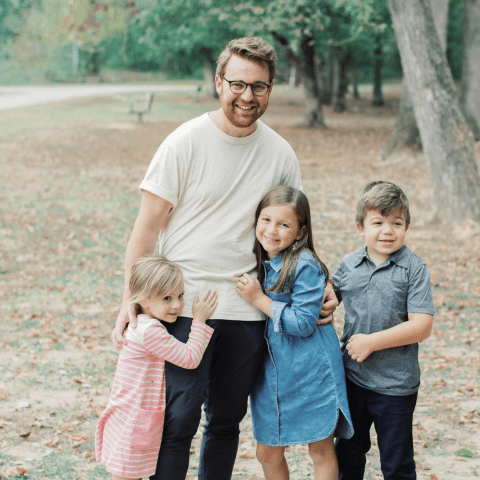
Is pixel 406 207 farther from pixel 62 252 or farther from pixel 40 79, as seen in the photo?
pixel 40 79

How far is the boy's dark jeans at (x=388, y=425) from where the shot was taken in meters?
2.93

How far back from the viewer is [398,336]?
2.85 m

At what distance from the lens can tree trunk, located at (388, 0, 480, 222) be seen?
362 inches

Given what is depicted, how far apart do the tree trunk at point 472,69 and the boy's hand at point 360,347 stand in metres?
16.4

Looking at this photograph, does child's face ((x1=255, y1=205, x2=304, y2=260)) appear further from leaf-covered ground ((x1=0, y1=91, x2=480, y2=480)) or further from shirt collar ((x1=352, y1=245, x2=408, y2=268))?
leaf-covered ground ((x1=0, y1=91, x2=480, y2=480))

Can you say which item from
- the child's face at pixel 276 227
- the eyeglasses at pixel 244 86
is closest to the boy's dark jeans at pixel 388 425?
the child's face at pixel 276 227

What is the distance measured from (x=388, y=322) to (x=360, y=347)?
16 cm

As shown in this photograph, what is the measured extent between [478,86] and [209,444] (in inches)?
677

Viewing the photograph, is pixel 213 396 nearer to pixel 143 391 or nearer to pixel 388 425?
pixel 143 391

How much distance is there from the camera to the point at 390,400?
9.61 ft

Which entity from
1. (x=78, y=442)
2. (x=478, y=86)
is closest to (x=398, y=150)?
(x=478, y=86)

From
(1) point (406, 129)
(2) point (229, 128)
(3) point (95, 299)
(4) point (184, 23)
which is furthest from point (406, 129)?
(2) point (229, 128)

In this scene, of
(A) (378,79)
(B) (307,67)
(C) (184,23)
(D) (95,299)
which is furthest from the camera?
(A) (378,79)

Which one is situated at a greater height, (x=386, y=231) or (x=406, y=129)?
(x=386, y=231)
